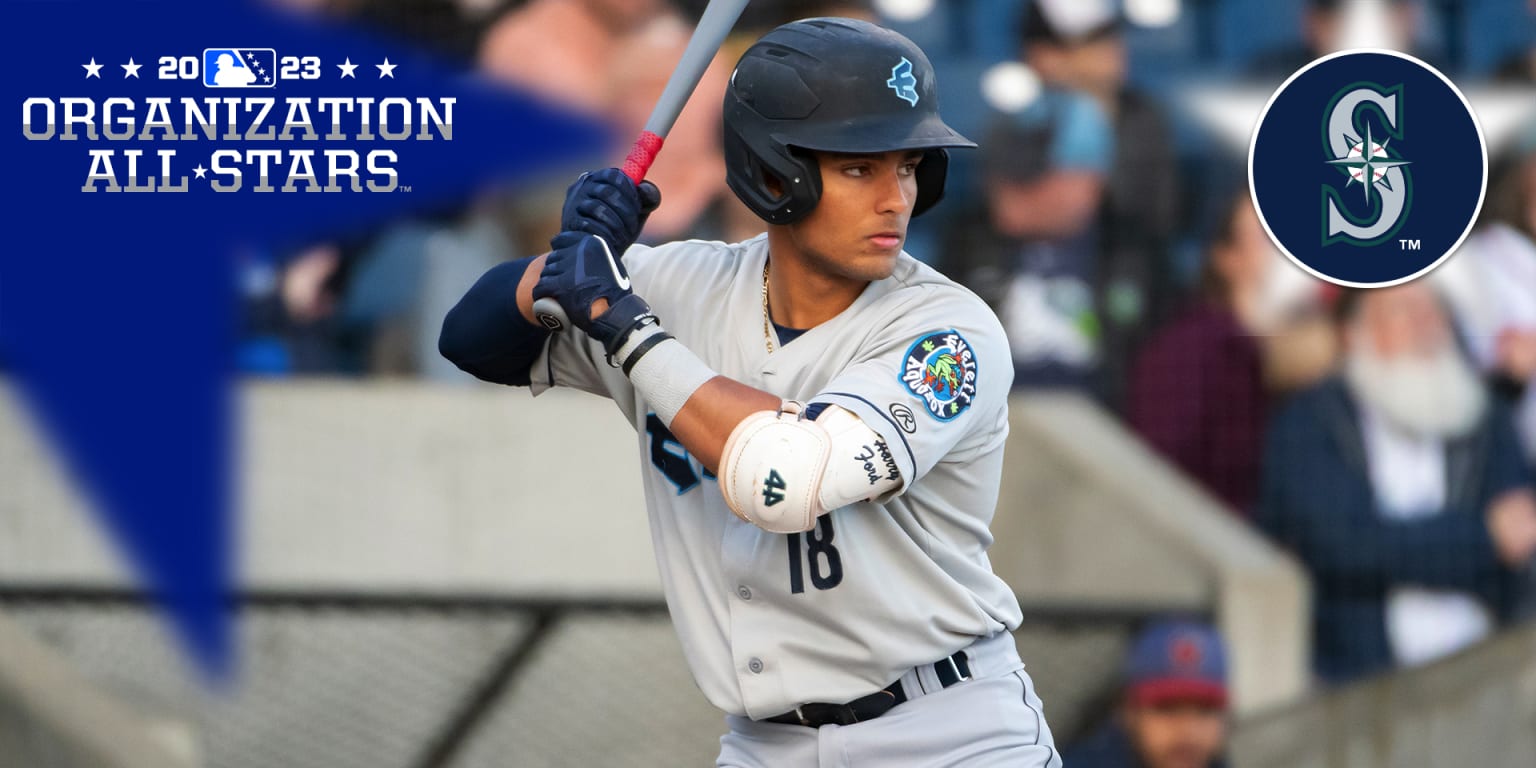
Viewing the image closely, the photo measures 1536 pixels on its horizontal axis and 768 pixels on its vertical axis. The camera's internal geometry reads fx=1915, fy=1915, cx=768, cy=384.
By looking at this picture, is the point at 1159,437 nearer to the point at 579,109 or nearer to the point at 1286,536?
the point at 1286,536

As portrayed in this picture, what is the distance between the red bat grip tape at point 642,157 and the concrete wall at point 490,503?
108 inches

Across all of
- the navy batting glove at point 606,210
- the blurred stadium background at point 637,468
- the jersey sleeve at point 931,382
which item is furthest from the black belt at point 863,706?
the blurred stadium background at point 637,468

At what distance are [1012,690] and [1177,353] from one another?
9.80ft

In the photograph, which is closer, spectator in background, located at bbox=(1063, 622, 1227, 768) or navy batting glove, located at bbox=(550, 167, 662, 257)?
navy batting glove, located at bbox=(550, 167, 662, 257)

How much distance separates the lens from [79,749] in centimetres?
526

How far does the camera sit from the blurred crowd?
5.32 metres

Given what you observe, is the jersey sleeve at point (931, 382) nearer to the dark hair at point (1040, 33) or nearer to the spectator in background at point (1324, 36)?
the dark hair at point (1040, 33)

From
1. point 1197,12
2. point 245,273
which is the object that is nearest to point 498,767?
point 245,273

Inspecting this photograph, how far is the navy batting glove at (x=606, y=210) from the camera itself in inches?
101

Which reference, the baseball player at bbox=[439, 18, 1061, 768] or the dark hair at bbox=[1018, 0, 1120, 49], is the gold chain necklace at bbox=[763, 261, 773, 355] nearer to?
the baseball player at bbox=[439, 18, 1061, 768]

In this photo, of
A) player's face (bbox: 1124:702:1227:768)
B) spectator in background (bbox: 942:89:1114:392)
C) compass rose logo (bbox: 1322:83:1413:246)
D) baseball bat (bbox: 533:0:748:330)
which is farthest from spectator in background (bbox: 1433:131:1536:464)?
baseball bat (bbox: 533:0:748:330)

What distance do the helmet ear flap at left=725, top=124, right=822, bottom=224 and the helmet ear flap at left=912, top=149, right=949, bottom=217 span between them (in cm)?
18

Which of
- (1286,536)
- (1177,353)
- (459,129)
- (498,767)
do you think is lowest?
(498,767)

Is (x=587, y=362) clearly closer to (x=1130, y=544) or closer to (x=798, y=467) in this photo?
(x=798, y=467)
